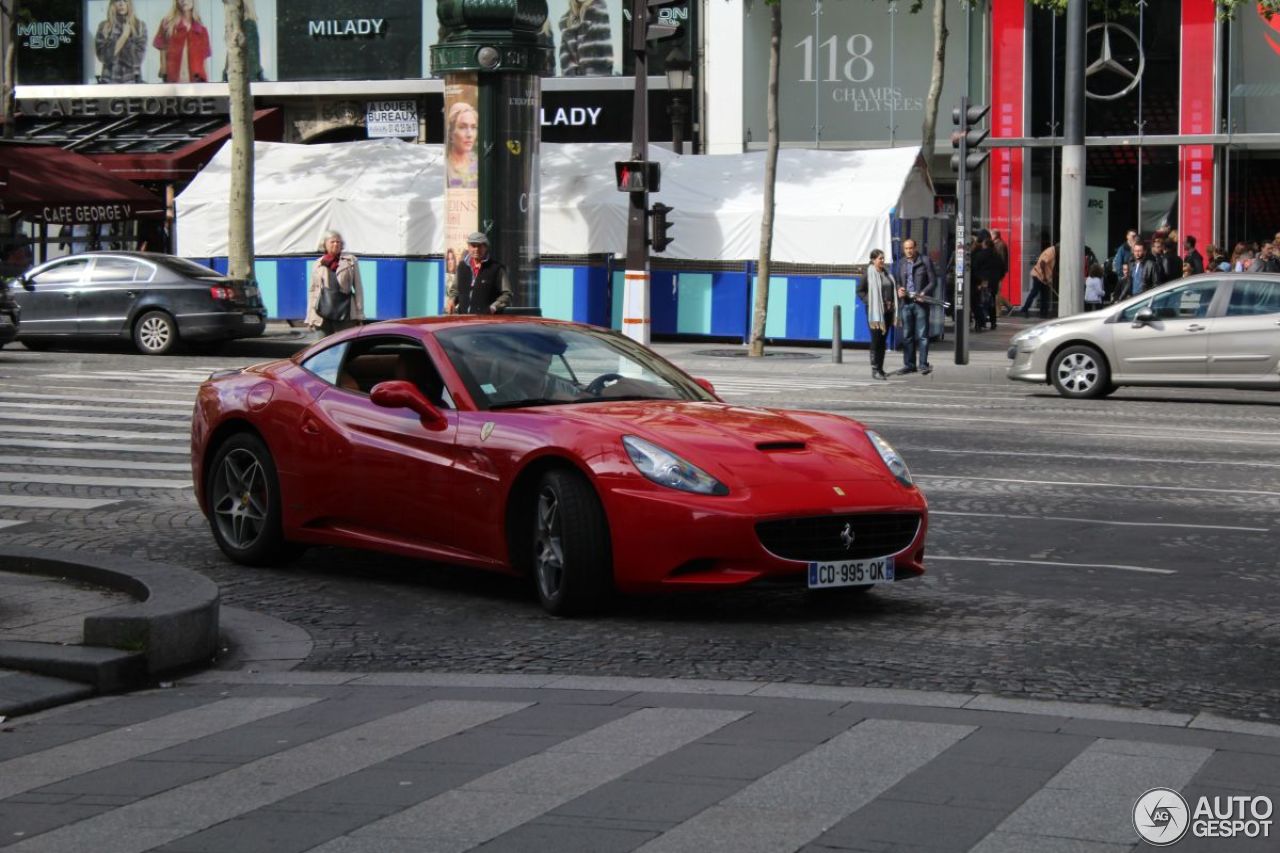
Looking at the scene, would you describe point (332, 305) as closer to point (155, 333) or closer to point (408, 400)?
point (155, 333)

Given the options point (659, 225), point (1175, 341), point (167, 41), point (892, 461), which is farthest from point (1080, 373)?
point (167, 41)

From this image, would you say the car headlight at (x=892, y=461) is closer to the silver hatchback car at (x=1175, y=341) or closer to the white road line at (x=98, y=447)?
the white road line at (x=98, y=447)

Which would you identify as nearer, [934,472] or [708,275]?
[934,472]

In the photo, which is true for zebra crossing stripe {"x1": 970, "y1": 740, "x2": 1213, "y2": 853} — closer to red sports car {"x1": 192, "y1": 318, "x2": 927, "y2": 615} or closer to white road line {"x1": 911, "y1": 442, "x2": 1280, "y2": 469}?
red sports car {"x1": 192, "y1": 318, "x2": 927, "y2": 615}

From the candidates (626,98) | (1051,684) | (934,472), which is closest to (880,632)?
(1051,684)

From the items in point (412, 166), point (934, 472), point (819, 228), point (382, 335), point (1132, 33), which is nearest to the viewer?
point (382, 335)

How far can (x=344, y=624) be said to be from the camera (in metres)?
8.55

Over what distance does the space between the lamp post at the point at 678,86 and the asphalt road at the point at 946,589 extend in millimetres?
14103

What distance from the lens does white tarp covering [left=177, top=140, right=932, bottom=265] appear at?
30875mm

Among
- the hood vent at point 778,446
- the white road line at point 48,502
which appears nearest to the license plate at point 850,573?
the hood vent at point 778,446

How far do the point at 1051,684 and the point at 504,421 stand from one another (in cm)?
283

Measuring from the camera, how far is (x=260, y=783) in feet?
18.8

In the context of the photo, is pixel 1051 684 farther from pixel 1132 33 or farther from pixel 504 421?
pixel 1132 33

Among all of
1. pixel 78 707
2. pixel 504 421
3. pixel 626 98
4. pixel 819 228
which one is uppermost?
pixel 626 98
